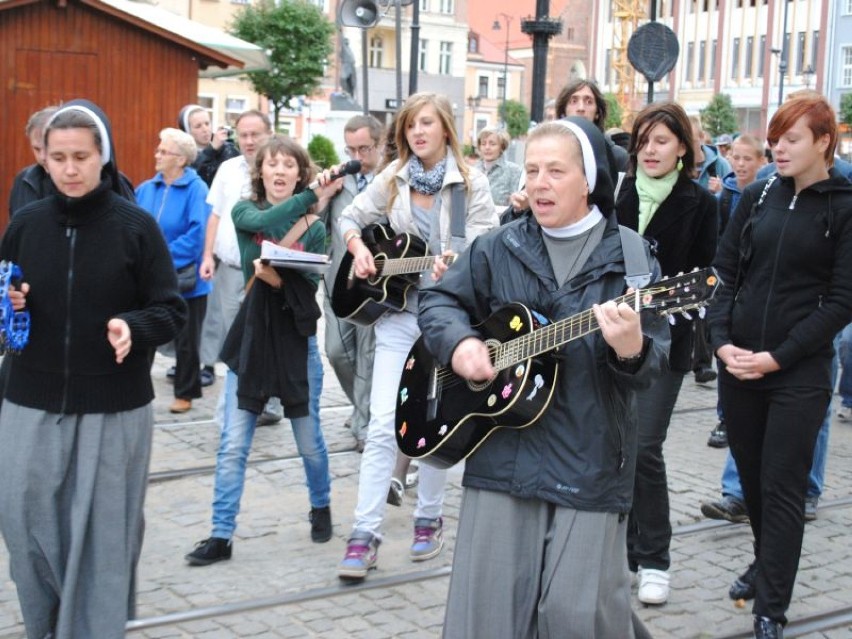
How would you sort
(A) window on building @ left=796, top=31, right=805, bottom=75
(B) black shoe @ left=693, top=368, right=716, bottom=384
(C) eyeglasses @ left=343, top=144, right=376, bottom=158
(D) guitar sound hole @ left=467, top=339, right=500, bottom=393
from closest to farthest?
1. (D) guitar sound hole @ left=467, top=339, right=500, bottom=393
2. (C) eyeglasses @ left=343, top=144, right=376, bottom=158
3. (B) black shoe @ left=693, top=368, right=716, bottom=384
4. (A) window on building @ left=796, top=31, right=805, bottom=75

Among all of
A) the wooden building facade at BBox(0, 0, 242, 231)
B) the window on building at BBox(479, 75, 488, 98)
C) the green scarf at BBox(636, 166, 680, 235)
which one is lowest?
the green scarf at BBox(636, 166, 680, 235)

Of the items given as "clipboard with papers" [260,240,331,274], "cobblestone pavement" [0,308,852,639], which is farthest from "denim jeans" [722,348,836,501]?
"clipboard with papers" [260,240,331,274]

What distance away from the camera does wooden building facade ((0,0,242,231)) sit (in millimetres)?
15859

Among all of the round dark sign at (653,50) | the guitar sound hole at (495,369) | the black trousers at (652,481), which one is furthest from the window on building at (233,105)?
the guitar sound hole at (495,369)

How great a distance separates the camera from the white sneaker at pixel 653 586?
5738 millimetres

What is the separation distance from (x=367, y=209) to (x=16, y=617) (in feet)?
8.74

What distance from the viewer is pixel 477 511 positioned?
13.0 ft

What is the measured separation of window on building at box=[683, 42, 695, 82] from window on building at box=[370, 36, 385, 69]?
20.7 metres

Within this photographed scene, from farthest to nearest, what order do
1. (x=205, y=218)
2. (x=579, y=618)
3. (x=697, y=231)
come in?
(x=205, y=218) → (x=697, y=231) → (x=579, y=618)

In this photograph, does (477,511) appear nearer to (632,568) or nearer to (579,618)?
(579,618)

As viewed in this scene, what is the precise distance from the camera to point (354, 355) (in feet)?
27.0

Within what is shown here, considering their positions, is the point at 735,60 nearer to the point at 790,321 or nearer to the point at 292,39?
the point at 292,39

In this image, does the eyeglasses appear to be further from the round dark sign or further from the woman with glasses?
the round dark sign

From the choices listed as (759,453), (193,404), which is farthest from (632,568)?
(193,404)
